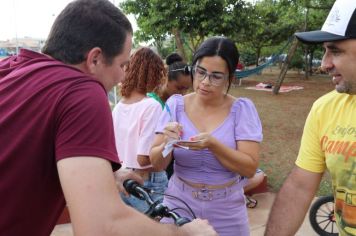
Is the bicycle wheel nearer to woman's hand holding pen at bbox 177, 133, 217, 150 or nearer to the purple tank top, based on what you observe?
the purple tank top

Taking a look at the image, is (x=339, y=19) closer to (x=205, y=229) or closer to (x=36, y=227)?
(x=205, y=229)

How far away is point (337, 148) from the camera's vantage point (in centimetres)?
159

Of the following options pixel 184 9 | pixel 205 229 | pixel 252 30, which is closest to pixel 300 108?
pixel 252 30

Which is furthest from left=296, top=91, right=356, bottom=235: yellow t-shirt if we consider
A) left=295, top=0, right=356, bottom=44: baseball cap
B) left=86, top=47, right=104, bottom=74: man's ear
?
left=86, top=47, right=104, bottom=74: man's ear

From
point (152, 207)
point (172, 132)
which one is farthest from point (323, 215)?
point (152, 207)

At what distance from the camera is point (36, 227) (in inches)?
51.1

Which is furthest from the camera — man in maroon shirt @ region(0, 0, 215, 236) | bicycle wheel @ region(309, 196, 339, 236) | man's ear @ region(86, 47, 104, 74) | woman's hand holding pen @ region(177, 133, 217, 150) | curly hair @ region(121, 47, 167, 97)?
bicycle wheel @ region(309, 196, 339, 236)

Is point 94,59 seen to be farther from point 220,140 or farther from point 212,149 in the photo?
point 220,140

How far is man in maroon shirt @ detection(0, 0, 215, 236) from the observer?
109 centimetres

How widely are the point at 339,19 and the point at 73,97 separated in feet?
3.55

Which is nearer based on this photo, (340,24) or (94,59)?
(94,59)

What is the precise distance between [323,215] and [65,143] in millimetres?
3612

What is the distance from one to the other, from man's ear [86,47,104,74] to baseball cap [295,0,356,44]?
89cm

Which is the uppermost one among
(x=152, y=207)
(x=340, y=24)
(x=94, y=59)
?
(x=340, y=24)
